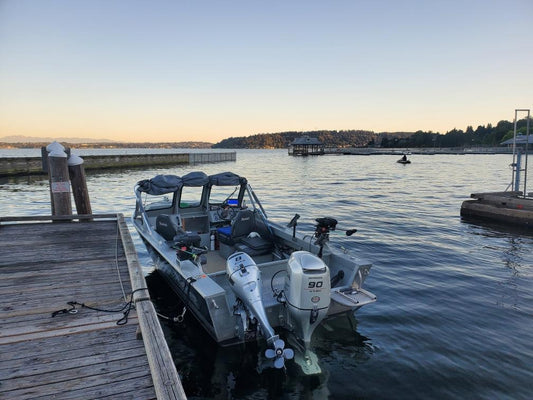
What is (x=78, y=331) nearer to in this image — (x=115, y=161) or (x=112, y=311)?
(x=112, y=311)

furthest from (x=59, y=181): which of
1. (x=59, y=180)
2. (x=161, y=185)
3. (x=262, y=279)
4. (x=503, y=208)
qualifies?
(x=503, y=208)

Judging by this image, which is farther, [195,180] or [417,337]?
[195,180]

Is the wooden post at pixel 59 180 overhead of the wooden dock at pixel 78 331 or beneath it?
overhead

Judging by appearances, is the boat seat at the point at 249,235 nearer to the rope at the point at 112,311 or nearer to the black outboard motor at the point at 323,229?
the black outboard motor at the point at 323,229

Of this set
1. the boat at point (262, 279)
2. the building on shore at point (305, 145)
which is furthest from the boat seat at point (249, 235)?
the building on shore at point (305, 145)

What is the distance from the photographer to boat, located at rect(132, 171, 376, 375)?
17.4 ft

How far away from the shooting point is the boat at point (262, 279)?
5.29 m

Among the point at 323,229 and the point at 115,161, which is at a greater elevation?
the point at 115,161

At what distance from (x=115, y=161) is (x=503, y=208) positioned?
5002 centimetres

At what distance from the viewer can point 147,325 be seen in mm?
3943

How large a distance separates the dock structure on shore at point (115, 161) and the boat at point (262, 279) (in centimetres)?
1732

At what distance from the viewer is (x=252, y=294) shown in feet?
17.4

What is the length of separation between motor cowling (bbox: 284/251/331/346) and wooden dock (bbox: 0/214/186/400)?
7.00 feet

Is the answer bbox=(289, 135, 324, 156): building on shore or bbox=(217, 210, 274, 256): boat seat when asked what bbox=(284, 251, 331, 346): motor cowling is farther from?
bbox=(289, 135, 324, 156): building on shore
